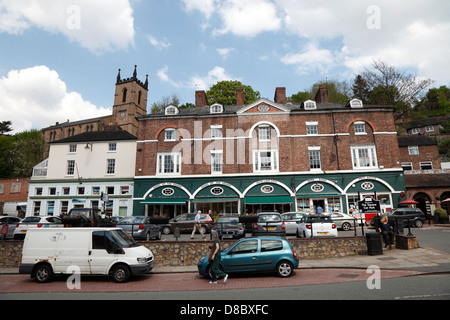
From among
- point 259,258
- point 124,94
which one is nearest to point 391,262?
point 259,258

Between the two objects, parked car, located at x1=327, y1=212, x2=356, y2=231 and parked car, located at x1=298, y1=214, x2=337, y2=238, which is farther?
parked car, located at x1=327, y1=212, x2=356, y2=231

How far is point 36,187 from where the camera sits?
32.5 metres

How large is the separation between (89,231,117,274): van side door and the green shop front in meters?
17.5

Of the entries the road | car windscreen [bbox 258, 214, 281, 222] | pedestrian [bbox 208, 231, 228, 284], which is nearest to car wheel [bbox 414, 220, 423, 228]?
car windscreen [bbox 258, 214, 281, 222]

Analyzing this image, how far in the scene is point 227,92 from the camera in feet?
148

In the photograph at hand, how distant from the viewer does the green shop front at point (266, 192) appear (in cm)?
2745

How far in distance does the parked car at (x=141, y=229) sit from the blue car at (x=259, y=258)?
6.93m

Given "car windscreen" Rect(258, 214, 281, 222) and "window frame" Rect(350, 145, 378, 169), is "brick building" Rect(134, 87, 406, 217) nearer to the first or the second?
"window frame" Rect(350, 145, 378, 169)

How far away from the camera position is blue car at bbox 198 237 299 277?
33.9ft

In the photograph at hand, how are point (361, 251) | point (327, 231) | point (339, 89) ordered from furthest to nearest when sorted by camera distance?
point (339, 89) → point (327, 231) → point (361, 251)

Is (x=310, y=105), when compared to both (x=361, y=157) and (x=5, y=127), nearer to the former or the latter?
(x=361, y=157)
